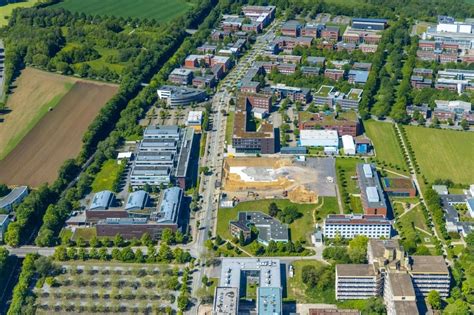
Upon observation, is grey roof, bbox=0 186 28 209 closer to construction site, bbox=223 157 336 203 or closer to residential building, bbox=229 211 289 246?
construction site, bbox=223 157 336 203

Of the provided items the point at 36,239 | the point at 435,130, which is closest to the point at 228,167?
the point at 36,239

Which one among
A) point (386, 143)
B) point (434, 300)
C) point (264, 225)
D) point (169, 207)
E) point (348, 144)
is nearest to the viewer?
point (434, 300)

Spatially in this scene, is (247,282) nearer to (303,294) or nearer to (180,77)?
(303,294)

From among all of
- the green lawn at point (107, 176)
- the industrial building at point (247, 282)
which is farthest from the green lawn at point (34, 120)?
the industrial building at point (247, 282)

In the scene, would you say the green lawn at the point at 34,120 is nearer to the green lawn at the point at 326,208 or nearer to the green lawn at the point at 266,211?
the green lawn at the point at 266,211

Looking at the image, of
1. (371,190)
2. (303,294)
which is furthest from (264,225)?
(371,190)

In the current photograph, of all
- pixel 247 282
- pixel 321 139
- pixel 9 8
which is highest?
pixel 9 8

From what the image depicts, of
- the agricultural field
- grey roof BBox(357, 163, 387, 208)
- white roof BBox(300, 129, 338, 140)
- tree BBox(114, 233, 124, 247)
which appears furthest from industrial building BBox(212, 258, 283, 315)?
white roof BBox(300, 129, 338, 140)
